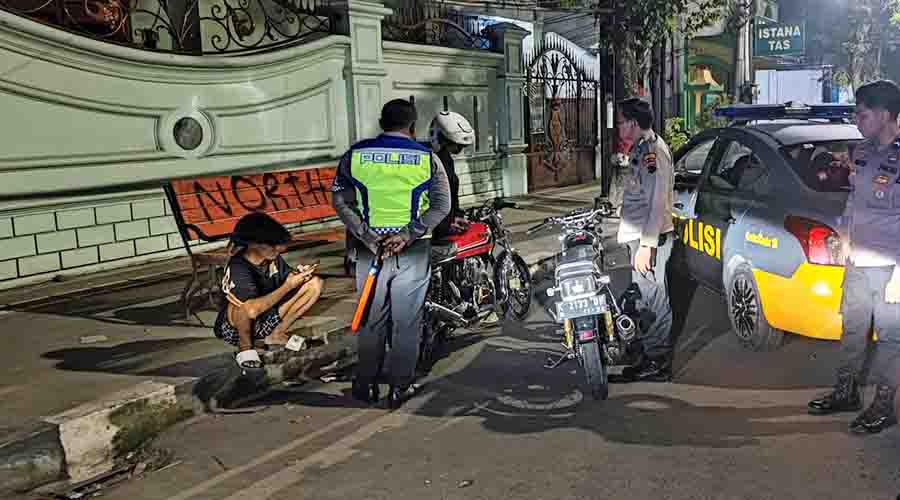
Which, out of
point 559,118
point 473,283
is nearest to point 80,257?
point 473,283

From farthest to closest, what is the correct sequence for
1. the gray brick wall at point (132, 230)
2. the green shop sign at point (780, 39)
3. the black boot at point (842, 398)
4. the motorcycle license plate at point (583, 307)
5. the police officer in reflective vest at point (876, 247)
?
1. the green shop sign at point (780, 39)
2. the gray brick wall at point (132, 230)
3. the motorcycle license plate at point (583, 307)
4. the black boot at point (842, 398)
5. the police officer in reflective vest at point (876, 247)

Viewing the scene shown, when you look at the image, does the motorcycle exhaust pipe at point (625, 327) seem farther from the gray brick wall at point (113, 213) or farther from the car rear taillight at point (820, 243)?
the gray brick wall at point (113, 213)

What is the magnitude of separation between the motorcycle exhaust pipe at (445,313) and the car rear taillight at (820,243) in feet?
7.16

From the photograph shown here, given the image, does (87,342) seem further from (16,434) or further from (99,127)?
(99,127)

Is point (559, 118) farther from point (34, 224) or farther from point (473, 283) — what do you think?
point (473, 283)

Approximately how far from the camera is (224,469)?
410 cm

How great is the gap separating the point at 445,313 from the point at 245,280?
1.34 m

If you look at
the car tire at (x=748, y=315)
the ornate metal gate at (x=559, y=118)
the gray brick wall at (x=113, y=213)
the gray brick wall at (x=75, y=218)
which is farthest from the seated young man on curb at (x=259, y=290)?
the ornate metal gate at (x=559, y=118)

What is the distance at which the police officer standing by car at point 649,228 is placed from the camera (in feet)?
16.3

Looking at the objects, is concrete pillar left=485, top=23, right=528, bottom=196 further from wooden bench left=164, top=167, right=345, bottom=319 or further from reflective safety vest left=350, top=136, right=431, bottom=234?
reflective safety vest left=350, top=136, right=431, bottom=234

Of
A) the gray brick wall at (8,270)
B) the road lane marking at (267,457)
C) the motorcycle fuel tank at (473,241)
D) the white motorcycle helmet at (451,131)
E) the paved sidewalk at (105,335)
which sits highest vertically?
the white motorcycle helmet at (451,131)

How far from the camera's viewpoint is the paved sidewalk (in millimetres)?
5031

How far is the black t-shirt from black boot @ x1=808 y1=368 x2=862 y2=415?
3156 mm

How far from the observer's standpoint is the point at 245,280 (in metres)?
5.16
